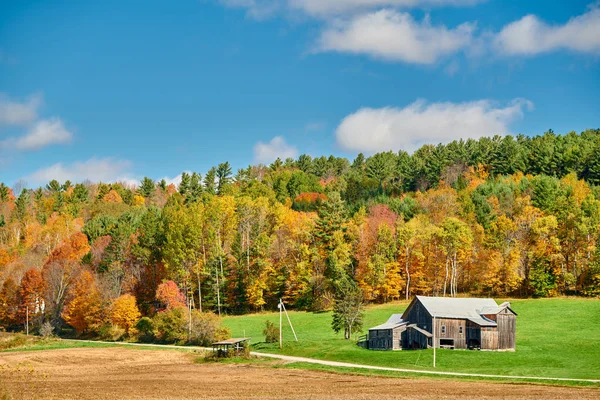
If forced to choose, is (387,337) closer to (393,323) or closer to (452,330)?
(393,323)

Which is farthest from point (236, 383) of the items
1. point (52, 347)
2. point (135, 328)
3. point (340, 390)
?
point (135, 328)

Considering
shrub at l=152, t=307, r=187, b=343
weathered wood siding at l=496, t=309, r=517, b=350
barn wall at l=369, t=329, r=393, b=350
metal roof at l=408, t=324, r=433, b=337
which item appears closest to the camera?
A: weathered wood siding at l=496, t=309, r=517, b=350

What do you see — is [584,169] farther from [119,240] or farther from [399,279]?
[119,240]

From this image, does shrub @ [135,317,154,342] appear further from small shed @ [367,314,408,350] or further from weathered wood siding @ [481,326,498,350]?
weathered wood siding @ [481,326,498,350]

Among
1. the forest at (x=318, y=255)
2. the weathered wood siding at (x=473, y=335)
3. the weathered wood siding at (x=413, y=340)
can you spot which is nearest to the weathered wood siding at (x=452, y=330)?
the weathered wood siding at (x=473, y=335)

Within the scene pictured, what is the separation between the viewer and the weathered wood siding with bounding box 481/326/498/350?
211ft

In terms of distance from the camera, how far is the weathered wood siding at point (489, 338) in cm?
6419

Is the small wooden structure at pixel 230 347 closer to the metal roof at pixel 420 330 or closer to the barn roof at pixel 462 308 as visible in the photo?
the metal roof at pixel 420 330

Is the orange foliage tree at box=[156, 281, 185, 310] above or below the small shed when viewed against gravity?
above

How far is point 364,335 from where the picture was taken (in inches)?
2844

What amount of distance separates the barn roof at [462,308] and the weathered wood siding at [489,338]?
593 millimetres

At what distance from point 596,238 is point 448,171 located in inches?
2393

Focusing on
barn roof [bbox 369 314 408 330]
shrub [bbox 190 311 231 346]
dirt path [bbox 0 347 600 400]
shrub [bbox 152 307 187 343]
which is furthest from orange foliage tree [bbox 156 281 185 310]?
barn roof [bbox 369 314 408 330]

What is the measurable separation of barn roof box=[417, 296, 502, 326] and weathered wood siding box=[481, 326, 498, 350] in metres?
0.59
